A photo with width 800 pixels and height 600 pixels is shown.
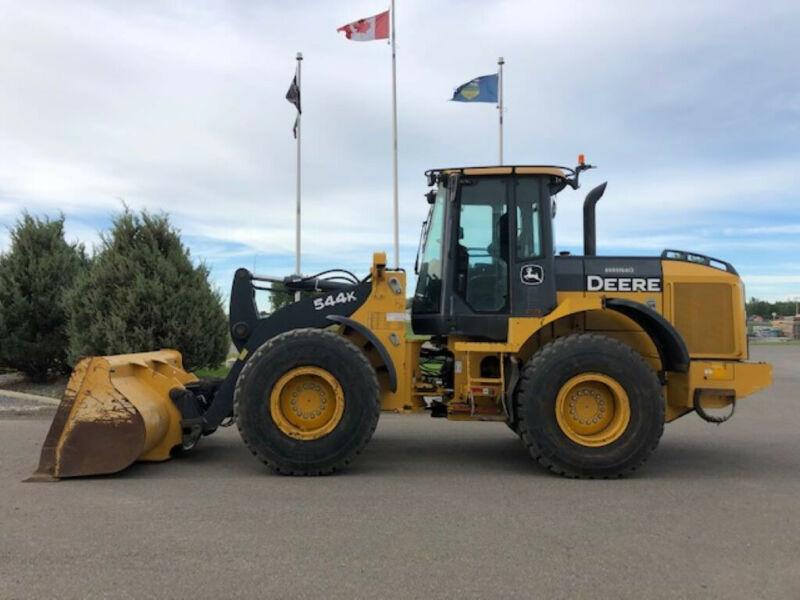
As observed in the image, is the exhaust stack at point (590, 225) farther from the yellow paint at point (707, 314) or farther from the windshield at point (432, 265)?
the windshield at point (432, 265)

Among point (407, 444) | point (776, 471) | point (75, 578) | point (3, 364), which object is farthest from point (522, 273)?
point (3, 364)

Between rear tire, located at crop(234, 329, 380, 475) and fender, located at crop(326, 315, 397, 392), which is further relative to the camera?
fender, located at crop(326, 315, 397, 392)

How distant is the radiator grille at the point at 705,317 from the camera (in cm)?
628

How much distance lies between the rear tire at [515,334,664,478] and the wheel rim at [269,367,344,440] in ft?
5.50

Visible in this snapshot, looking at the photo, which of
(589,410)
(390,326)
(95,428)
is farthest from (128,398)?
(589,410)

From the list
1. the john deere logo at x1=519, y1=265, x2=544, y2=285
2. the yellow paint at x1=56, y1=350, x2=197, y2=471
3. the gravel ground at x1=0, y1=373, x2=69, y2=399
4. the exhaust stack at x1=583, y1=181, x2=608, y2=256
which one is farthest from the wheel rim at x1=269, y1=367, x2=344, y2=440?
the gravel ground at x1=0, y1=373, x2=69, y2=399

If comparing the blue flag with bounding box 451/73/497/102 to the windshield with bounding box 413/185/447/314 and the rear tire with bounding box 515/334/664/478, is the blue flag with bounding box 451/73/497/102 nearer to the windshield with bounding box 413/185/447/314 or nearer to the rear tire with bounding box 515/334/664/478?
the windshield with bounding box 413/185/447/314

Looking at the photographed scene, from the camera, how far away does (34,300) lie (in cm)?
1249

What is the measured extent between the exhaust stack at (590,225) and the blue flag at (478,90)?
1214 cm

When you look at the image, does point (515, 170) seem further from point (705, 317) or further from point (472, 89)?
point (472, 89)

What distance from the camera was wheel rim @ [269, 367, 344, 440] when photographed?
585 cm

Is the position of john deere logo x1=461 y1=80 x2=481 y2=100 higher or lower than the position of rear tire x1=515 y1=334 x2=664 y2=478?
higher

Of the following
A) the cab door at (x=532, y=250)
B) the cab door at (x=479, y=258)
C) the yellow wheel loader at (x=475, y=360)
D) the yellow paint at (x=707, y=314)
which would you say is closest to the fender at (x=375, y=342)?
the yellow wheel loader at (x=475, y=360)

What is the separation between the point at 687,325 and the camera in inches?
248
